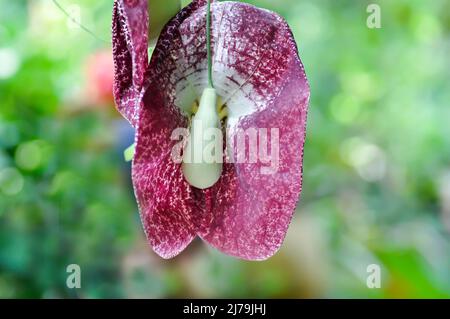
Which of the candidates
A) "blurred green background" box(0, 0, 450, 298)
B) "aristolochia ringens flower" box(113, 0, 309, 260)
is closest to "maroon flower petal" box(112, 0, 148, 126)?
"aristolochia ringens flower" box(113, 0, 309, 260)

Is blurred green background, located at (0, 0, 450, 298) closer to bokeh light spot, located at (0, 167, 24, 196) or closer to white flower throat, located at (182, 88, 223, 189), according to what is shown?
bokeh light spot, located at (0, 167, 24, 196)

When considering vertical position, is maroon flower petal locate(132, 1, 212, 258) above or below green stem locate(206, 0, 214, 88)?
below

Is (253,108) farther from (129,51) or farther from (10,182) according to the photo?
(10,182)

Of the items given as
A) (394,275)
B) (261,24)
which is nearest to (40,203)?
(394,275)

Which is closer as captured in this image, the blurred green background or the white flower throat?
the white flower throat

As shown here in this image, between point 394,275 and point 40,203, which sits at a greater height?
point 40,203

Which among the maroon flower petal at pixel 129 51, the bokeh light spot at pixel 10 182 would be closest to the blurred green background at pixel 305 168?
the bokeh light spot at pixel 10 182

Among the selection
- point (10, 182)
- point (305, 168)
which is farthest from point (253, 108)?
point (305, 168)
